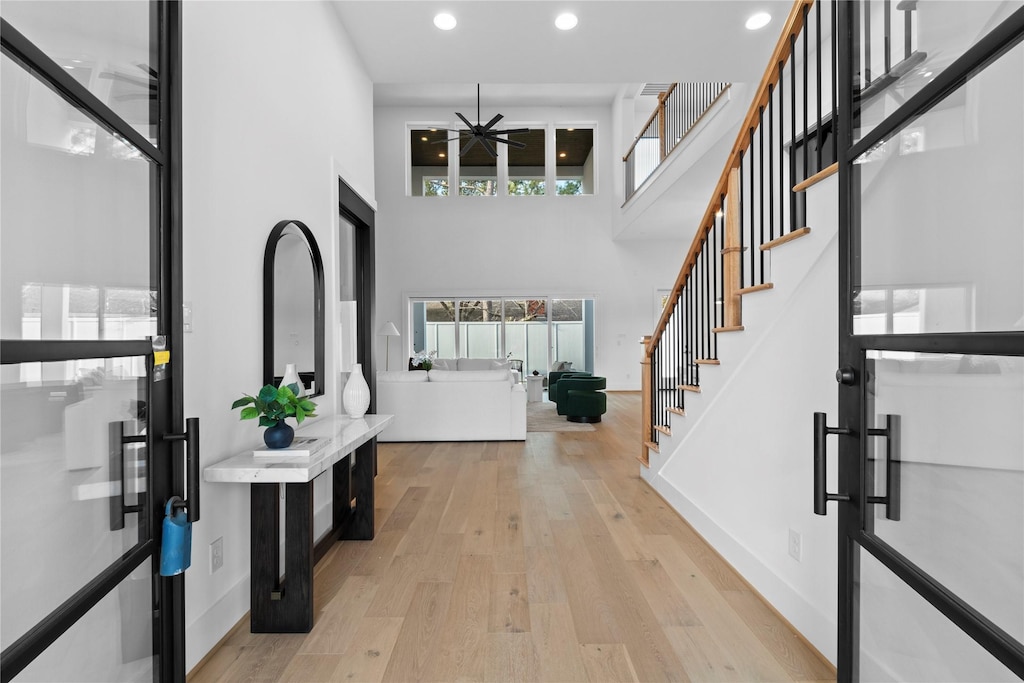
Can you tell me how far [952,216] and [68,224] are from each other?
1745 millimetres

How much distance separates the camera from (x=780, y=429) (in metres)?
2.39

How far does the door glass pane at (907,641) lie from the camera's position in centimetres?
98

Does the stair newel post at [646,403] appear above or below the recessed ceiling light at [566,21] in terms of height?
below

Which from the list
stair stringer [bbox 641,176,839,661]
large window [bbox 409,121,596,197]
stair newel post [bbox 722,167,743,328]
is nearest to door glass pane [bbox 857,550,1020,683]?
stair stringer [bbox 641,176,839,661]

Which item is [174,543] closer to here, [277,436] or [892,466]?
[277,436]

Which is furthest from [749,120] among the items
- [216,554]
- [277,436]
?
[216,554]

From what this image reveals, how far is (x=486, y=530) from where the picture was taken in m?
3.38

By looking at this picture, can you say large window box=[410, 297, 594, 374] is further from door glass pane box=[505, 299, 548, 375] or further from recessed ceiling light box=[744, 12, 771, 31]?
recessed ceiling light box=[744, 12, 771, 31]

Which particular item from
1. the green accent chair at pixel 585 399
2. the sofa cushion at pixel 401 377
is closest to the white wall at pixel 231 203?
the sofa cushion at pixel 401 377

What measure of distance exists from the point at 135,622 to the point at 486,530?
225 cm

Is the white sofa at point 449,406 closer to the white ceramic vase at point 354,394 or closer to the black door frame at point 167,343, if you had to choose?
the white ceramic vase at point 354,394

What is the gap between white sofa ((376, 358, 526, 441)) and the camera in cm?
613

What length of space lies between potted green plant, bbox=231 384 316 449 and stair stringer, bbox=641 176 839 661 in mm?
2038

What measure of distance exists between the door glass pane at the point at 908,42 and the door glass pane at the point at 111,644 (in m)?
1.98
